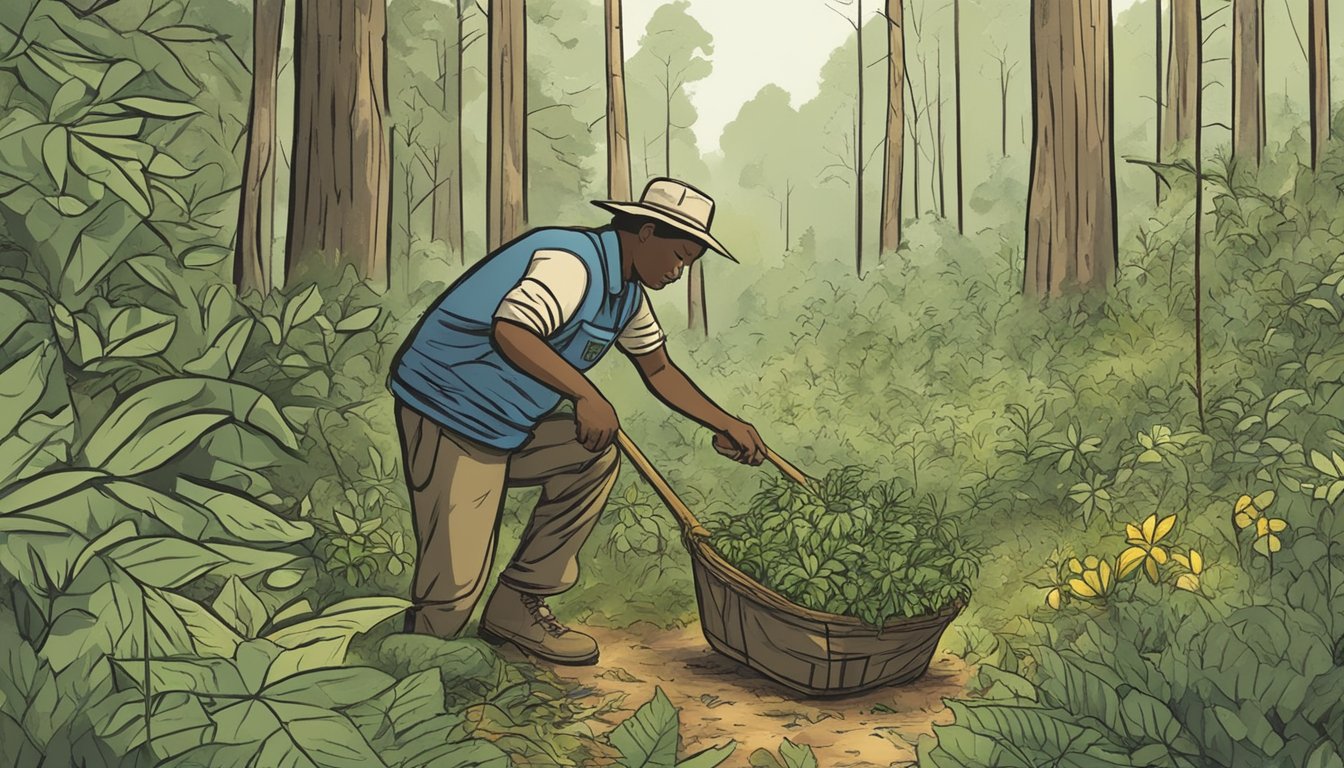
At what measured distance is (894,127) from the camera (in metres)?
3.42

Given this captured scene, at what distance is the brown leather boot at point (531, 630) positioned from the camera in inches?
115

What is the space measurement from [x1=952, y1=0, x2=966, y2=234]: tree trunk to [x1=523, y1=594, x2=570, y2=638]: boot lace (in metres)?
1.89

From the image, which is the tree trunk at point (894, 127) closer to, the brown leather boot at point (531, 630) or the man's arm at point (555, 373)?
the man's arm at point (555, 373)

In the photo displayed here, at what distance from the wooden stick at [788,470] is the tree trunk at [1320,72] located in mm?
2127

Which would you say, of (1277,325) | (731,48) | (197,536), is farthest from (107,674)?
(1277,325)

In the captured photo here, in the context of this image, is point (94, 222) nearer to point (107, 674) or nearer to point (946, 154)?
point (107, 674)

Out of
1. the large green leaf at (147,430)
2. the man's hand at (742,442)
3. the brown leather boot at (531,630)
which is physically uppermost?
the large green leaf at (147,430)

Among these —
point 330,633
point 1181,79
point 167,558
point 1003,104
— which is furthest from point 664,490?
point 1181,79

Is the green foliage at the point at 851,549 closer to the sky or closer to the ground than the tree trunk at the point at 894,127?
closer to the ground

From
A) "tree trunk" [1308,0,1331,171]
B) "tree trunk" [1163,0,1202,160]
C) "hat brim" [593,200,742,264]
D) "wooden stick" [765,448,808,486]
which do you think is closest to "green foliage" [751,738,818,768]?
→ "wooden stick" [765,448,808,486]

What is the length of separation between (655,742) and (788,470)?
34.2 inches

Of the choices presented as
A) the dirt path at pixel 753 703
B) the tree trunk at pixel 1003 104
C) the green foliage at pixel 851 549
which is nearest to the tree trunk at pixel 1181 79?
the tree trunk at pixel 1003 104

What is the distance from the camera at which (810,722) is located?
2799 millimetres

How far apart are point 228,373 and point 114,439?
18.3 inches
